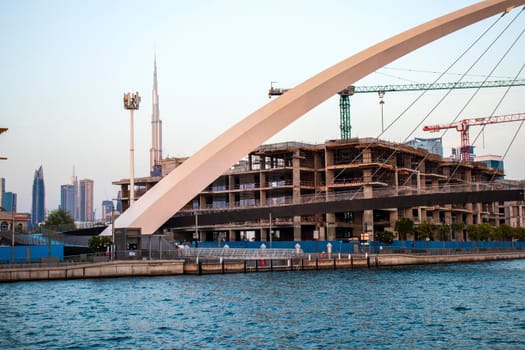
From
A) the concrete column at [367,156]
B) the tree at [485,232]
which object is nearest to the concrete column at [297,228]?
the concrete column at [367,156]

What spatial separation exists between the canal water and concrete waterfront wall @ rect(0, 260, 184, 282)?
3.93 ft

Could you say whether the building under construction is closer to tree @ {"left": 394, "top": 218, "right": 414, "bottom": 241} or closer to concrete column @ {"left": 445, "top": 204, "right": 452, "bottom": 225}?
concrete column @ {"left": 445, "top": 204, "right": 452, "bottom": 225}

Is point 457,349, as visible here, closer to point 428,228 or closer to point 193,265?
point 193,265

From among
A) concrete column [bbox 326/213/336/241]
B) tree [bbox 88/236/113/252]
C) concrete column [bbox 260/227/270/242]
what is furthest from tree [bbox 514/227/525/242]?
tree [bbox 88/236/113/252]

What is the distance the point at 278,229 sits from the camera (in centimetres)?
10400

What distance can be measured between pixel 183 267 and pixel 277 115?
→ 13922mm

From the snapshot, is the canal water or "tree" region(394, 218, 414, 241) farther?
"tree" region(394, 218, 414, 241)

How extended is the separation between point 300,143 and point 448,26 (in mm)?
51250

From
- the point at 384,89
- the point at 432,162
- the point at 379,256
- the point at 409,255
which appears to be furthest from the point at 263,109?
the point at 384,89

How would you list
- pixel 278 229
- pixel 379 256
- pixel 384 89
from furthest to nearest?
pixel 384 89, pixel 278 229, pixel 379 256

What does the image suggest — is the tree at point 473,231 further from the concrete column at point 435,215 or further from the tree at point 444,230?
the concrete column at point 435,215

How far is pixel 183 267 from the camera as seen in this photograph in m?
53.6

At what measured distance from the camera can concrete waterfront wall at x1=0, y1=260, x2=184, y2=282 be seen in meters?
47.9

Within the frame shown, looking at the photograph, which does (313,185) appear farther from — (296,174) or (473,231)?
(473,231)
